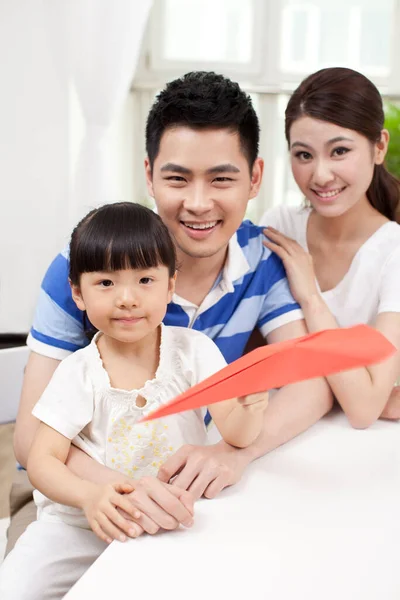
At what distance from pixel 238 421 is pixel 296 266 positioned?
520 mm

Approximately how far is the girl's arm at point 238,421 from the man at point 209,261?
0.15ft

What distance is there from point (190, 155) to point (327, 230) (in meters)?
0.52

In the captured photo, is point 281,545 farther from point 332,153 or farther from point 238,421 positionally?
point 332,153

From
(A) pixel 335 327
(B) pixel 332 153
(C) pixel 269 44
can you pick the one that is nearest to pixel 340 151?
(B) pixel 332 153

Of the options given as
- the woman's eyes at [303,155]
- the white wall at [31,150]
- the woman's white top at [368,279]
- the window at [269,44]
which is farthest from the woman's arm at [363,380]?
the window at [269,44]

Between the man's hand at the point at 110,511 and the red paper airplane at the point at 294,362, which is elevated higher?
the red paper airplane at the point at 294,362

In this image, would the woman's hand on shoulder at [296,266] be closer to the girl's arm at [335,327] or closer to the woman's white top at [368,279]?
the girl's arm at [335,327]

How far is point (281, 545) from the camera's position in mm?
825

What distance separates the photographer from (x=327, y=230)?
1730mm

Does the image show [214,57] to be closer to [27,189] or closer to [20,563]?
[27,189]

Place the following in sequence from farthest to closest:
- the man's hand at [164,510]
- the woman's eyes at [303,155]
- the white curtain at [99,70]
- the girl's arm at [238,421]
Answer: the white curtain at [99,70] → the woman's eyes at [303,155] → the girl's arm at [238,421] → the man's hand at [164,510]

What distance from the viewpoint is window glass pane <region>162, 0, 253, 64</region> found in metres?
4.60

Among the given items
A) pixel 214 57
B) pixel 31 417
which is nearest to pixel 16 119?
pixel 214 57

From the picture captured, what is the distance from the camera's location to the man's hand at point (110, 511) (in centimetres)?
86
